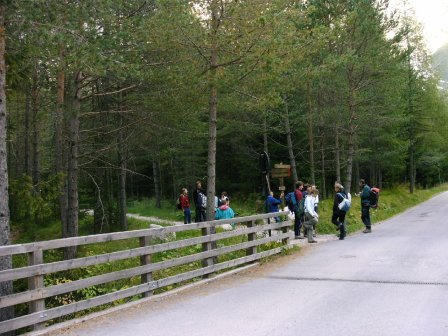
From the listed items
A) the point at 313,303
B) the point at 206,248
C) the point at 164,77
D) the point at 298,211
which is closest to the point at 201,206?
the point at 298,211

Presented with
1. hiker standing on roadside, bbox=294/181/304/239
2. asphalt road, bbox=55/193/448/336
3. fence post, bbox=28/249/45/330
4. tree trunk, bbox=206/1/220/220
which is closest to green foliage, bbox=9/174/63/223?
tree trunk, bbox=206/1/220/220

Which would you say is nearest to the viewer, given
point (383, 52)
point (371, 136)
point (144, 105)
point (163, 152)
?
point (144, 105)

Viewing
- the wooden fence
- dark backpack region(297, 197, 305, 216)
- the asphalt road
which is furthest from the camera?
dark backpack region(297, 197, 305, 216)

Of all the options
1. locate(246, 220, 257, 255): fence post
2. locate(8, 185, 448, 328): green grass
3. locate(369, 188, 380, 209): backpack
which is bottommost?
locate(8, 185, 448, 328): green grass

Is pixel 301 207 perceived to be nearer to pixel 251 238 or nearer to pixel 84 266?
pixel 251 238

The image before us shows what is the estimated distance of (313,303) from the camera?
7289mm

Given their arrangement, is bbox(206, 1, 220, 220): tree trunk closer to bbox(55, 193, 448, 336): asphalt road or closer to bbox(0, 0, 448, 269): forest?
bbox(0, 0, 448, 269): forest

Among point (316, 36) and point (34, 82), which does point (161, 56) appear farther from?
point (34, 82)

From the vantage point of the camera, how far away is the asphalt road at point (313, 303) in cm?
603

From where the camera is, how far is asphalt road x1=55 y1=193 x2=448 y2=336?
603 centimetres

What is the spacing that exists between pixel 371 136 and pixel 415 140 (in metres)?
7.86

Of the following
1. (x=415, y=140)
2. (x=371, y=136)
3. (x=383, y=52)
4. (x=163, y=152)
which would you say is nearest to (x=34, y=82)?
(x=163, y=152)

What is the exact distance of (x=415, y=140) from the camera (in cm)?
4250

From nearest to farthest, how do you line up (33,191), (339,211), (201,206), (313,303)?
(313,303) < (33,191) < (339,211) < (201,206)
